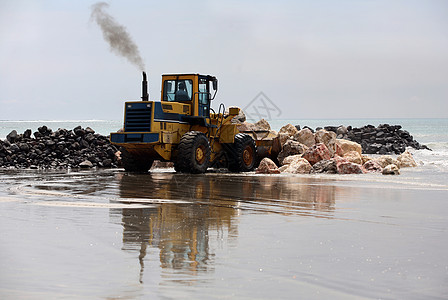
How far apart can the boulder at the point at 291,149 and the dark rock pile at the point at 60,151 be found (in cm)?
710

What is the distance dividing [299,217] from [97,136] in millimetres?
20474

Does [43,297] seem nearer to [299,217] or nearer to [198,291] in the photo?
[198,291]

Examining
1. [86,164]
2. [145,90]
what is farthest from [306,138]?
[86,164]

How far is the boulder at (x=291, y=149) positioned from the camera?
74.7ft

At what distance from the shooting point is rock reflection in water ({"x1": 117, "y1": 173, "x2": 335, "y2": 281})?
6176 millimetres

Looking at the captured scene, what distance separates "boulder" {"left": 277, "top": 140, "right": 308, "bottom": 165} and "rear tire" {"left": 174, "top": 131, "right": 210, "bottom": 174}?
428 cm

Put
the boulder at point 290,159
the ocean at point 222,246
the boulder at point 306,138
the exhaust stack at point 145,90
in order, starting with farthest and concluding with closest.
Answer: the boulder at point 306,138 → the boulder at point 290,159 → the exhaust stack at point 145,90 → the ocean at point 222,246

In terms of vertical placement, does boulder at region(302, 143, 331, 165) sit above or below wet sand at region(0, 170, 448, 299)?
above

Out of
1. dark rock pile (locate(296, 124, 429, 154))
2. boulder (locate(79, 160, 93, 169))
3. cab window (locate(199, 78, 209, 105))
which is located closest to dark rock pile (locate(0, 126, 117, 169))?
boulder (locate(79, 160, 93, 169))

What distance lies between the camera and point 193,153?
1884 cm

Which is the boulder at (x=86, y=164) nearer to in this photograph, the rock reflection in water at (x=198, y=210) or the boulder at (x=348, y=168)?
the rock reflection in water at (x=198, y=210)

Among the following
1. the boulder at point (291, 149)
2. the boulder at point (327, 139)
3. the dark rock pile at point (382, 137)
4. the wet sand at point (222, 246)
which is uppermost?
the dark rock pile at point (382, 137)

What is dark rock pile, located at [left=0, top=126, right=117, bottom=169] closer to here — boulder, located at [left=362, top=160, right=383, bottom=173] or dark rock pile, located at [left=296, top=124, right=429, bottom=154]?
boulder, located at [left=362, top=160, right=383, bottom=173]

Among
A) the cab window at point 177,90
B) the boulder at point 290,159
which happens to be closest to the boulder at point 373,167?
the boulder at point 290,159
